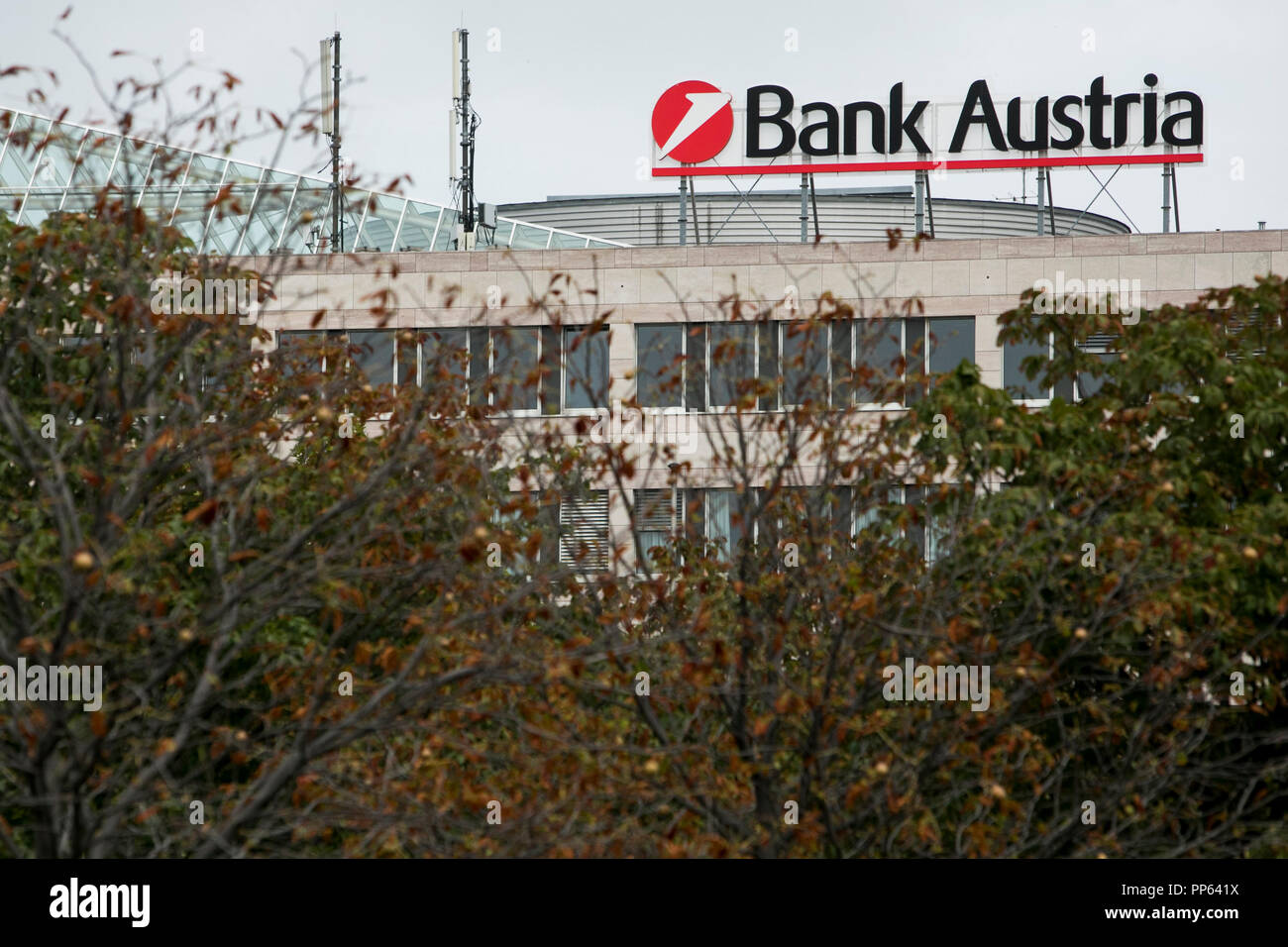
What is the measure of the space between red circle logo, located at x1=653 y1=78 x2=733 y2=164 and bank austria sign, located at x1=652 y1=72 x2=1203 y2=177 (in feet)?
0.08

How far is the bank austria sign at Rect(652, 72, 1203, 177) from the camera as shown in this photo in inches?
1460

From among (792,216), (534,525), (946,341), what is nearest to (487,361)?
(534,525)

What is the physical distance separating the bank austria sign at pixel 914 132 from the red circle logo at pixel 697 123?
0.08 feet

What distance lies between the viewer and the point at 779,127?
3781 centimetres

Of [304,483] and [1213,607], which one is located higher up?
[304,483]

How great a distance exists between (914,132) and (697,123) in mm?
5118

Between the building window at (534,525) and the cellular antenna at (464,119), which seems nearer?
the building window at (534,525)

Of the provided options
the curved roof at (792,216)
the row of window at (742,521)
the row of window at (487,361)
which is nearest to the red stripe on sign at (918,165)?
the row of window at (487,361)

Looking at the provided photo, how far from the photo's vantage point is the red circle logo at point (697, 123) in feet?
124

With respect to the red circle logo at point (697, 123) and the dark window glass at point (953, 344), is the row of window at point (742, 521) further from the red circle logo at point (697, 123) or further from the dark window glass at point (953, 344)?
the red circle logo at point (697, 123)
